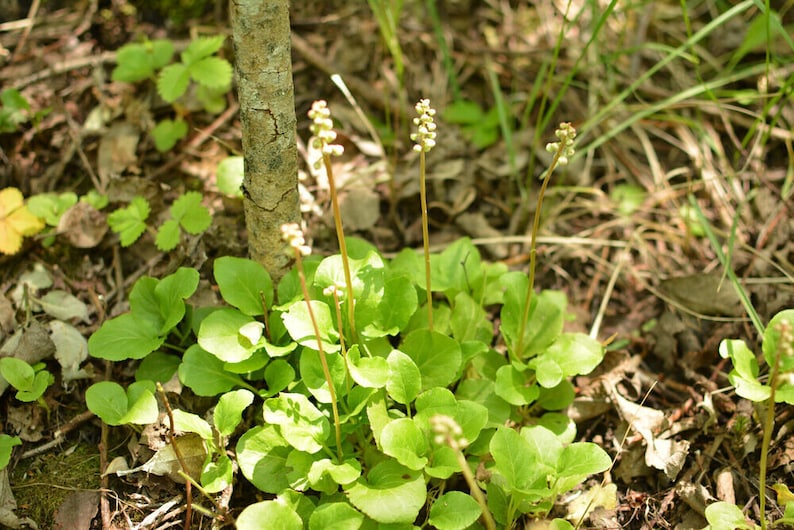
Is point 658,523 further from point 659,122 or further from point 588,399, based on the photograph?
point 659,122

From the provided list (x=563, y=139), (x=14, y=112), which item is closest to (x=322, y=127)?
(x=563, y=139)

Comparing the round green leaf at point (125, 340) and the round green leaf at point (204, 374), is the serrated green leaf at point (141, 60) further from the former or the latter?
the round green leaf at point (204, 374)

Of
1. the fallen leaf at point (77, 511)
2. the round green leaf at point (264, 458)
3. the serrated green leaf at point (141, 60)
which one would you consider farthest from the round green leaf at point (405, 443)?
the serrated green leaf at point (141, 60)

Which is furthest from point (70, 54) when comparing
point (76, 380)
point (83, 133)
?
point (76, 380)

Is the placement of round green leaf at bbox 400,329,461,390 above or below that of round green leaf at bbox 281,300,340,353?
below

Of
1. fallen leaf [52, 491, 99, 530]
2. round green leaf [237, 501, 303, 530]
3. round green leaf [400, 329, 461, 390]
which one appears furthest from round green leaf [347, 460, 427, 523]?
fallen leaf [52, 491, 99, 530]

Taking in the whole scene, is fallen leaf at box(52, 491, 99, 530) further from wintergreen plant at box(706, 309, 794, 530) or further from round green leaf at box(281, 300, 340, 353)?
wintergreen plant at box(706, 309, 794, 530)
